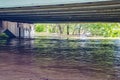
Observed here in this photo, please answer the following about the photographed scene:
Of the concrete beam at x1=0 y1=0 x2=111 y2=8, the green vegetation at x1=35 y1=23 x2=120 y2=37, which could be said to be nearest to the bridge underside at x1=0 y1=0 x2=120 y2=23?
the concrete beam at x1=0 y1=0 x2=111 y2=8

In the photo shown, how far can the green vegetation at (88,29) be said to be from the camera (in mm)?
67375

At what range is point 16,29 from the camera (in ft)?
144

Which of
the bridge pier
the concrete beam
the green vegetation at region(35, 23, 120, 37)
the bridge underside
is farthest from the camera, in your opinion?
the green vegetation at region(35, 23, 120, 37)

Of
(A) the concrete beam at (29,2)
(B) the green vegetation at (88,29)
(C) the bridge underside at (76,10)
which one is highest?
(A) the concrete beam at (29,2)

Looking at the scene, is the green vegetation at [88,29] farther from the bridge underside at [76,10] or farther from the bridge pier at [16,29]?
the bridge underside at [76,10]

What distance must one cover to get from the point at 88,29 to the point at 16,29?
32572mm

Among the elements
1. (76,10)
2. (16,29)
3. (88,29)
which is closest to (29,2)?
(76,10)

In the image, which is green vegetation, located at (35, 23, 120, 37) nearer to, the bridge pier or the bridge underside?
the bridge pier

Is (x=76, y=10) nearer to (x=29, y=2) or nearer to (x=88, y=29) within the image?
(x=29, y=2)

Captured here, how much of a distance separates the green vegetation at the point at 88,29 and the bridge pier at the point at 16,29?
17706 millimetres

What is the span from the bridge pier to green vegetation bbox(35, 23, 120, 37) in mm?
17706

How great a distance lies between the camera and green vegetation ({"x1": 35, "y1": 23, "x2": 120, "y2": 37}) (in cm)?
6738

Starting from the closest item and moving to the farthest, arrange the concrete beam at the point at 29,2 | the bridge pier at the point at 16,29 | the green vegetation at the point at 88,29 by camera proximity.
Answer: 1. the concrete beam at the point at 29,2
2. the bridge pier at the point at 16,29
3. the green vegetation at the point at 88,29

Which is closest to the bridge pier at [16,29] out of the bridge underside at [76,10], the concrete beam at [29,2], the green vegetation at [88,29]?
the bridge underside at [76,10]
